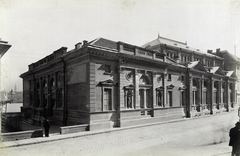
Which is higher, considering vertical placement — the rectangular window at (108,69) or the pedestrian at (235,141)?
the rectangular window at (108,69)

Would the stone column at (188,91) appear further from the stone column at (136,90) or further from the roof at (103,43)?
the roof at (103,43)

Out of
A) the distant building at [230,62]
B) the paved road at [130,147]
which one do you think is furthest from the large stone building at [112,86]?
the distant building at [230,62]

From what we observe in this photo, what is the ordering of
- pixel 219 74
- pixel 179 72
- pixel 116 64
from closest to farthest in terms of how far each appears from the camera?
pixel 116 64, pixel 179 72, pixel 219 74

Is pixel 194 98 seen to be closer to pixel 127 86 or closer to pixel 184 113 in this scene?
pixel 184 113

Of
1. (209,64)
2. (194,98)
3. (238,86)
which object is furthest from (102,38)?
(238,86)

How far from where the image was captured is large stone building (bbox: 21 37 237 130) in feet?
58.4

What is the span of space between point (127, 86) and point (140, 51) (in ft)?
15.1

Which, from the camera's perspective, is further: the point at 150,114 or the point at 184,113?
the point at 184,113

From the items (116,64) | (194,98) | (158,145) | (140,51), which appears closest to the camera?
(158,145)

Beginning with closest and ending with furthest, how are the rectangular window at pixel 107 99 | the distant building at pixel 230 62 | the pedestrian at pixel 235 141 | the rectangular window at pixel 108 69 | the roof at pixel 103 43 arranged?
1. the pedestrian at pixel 235 141
2. the rectangular window at pixel 107 99
3. the rectangular window at pixel 108 69
4. the roof at pixel 103 43
5. the distant building at pixel 230 62

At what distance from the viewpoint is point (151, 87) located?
74.0ft

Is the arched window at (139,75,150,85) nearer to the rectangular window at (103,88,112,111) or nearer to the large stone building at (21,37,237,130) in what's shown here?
the large stone building at (21,37,237,130)

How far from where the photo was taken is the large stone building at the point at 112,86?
58.4 feet

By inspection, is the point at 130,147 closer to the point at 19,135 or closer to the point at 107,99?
the point at 107,99
